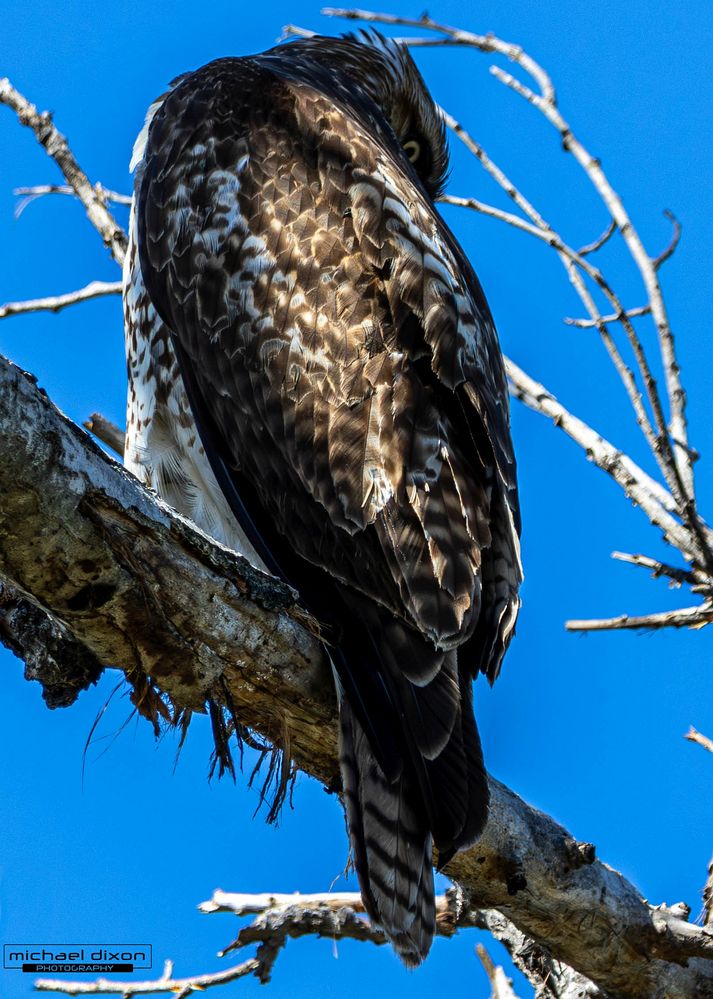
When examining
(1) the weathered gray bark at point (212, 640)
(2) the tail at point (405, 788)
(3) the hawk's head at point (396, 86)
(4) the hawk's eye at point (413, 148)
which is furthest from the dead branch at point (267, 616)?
(4) the hawk's eye at point (413, 148)

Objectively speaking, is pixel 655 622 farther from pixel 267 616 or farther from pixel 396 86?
pixel 396 86

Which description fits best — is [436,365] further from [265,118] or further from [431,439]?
[265,118]

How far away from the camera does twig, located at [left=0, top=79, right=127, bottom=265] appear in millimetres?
4188

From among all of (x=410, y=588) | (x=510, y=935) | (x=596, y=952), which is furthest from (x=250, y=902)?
(x=410, y=588)

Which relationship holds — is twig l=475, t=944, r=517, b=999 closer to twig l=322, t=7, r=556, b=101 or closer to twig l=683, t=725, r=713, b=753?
twig l=683, t=725, r=713, b=753

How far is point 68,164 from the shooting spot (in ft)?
14.0

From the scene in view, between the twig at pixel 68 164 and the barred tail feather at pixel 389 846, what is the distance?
213 centimetres

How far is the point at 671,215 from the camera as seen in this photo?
3.73 meters

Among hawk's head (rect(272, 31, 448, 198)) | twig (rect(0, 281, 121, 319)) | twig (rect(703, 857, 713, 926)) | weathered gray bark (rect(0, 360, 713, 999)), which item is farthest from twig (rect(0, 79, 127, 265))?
twig (rect(703, 857, 713, 926))

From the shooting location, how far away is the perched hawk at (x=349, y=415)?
9.23ft

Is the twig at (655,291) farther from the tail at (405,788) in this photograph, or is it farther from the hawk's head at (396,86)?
the hawk's head at (396,86)

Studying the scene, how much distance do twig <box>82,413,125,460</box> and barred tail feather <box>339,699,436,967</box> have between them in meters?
1.60

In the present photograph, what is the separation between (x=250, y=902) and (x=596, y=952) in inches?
43.1

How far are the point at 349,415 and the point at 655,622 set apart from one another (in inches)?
38.4
